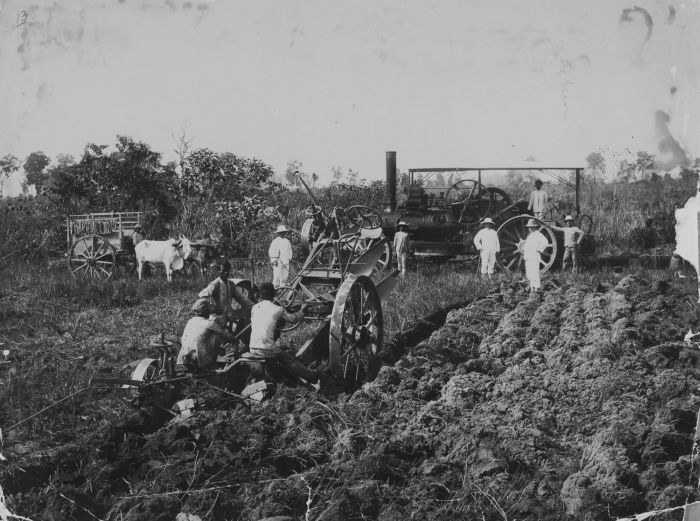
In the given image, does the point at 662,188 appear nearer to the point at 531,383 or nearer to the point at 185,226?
the point at 531,383

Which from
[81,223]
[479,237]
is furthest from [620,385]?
[81,223]

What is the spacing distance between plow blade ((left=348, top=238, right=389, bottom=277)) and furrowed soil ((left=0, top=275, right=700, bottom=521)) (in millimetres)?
1654

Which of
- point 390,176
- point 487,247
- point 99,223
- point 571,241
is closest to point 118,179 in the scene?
point 99,223

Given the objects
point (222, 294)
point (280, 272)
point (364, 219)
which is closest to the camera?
point (222, 294)

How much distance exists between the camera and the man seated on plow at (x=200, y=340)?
5.43 meters

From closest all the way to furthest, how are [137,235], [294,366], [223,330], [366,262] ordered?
1. [223,330]
2. [294,366]
3. [366,262]
4. [137,235]

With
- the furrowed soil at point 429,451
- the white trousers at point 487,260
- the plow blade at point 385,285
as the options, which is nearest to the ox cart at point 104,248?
the plow blade at point 385,285

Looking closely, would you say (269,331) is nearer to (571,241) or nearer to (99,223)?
(571,241)

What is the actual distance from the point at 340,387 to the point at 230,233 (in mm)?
7042

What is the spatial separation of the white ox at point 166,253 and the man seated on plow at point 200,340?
20.4 ft

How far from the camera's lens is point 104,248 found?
41.4 feet

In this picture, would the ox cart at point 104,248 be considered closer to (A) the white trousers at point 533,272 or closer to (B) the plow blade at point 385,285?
(B) the plow blade at point 385,285

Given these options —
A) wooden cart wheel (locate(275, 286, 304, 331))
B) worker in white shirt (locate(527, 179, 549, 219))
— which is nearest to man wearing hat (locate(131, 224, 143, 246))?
wooden cart wheel (locate(275, 286, 304, 331))

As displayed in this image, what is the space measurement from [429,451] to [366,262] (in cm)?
349
